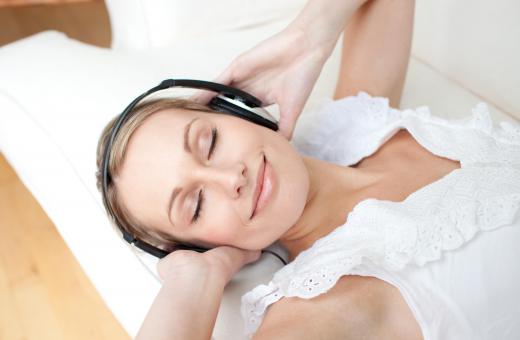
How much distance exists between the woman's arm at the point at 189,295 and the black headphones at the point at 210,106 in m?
0.06

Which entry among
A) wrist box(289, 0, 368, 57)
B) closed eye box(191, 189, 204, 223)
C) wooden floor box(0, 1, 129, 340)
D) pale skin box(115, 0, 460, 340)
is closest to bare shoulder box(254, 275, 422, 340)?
pale skin box(115, 0, 460, 340)

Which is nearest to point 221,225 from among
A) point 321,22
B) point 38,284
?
point 321,22

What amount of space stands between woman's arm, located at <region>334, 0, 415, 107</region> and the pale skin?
Result: 200mm

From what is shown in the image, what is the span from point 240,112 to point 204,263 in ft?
1.05

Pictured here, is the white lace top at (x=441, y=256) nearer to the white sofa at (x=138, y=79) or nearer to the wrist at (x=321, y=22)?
the white sofa at (x=138, y=79)

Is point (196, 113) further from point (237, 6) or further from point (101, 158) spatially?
point (237, 6)

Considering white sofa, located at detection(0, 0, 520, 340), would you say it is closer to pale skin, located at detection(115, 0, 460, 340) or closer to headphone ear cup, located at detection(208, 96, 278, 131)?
pale skin, located at detection(115, 0, 460, 340)

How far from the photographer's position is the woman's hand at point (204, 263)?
1015 mm

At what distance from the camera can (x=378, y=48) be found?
55.3 inches

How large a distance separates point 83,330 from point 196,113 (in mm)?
911

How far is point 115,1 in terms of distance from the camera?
162 cm

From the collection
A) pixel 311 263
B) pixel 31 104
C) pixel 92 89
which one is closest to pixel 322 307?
pixel 311 263

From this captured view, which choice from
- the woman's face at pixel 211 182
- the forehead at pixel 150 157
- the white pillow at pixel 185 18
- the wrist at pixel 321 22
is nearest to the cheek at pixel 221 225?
the woman's face at pixel 211 182

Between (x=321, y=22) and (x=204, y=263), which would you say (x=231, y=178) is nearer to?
(x=204, y=263)
